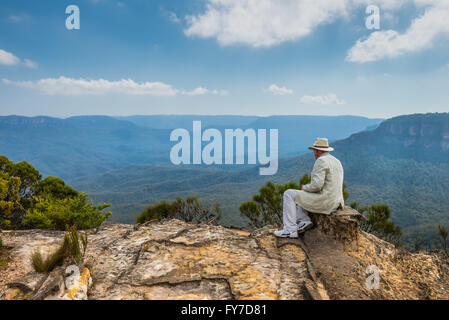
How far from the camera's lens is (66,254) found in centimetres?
Answer: 497

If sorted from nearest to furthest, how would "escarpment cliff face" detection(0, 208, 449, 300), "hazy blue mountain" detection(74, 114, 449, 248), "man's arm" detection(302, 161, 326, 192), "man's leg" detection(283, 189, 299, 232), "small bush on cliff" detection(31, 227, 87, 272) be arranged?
1. "escarpment cliff face" detection(0, 208, 449, 300)
2. "small bush on cliff" detection(31, 227, 87, 272)
3. "man's arm" detection(302, 161, 326, 192)
4. "man's leg" detection(283, 189, 299, 232)
5. "hazy blue mountain" detection(74, 114, 449, 248)

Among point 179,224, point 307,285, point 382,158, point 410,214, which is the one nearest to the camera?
point 307,285

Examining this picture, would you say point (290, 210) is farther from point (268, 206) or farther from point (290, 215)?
point (268, 206)

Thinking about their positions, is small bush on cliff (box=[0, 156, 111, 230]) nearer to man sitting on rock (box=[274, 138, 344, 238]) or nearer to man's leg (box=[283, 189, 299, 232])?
man's leg (box=[283, 189, 299, 232])

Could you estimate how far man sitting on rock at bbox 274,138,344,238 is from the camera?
5.72 m

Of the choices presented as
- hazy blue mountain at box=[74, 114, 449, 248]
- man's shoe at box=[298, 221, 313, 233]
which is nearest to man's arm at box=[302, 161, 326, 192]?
man's shoe at box=[298, 221, 313, 233]

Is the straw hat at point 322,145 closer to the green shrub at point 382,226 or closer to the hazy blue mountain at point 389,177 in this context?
the green shrub at point 382,226

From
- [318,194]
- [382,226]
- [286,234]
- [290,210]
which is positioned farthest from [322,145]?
[382,226]

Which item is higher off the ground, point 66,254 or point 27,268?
point 66,254

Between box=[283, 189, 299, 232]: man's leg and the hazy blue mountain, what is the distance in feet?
114
